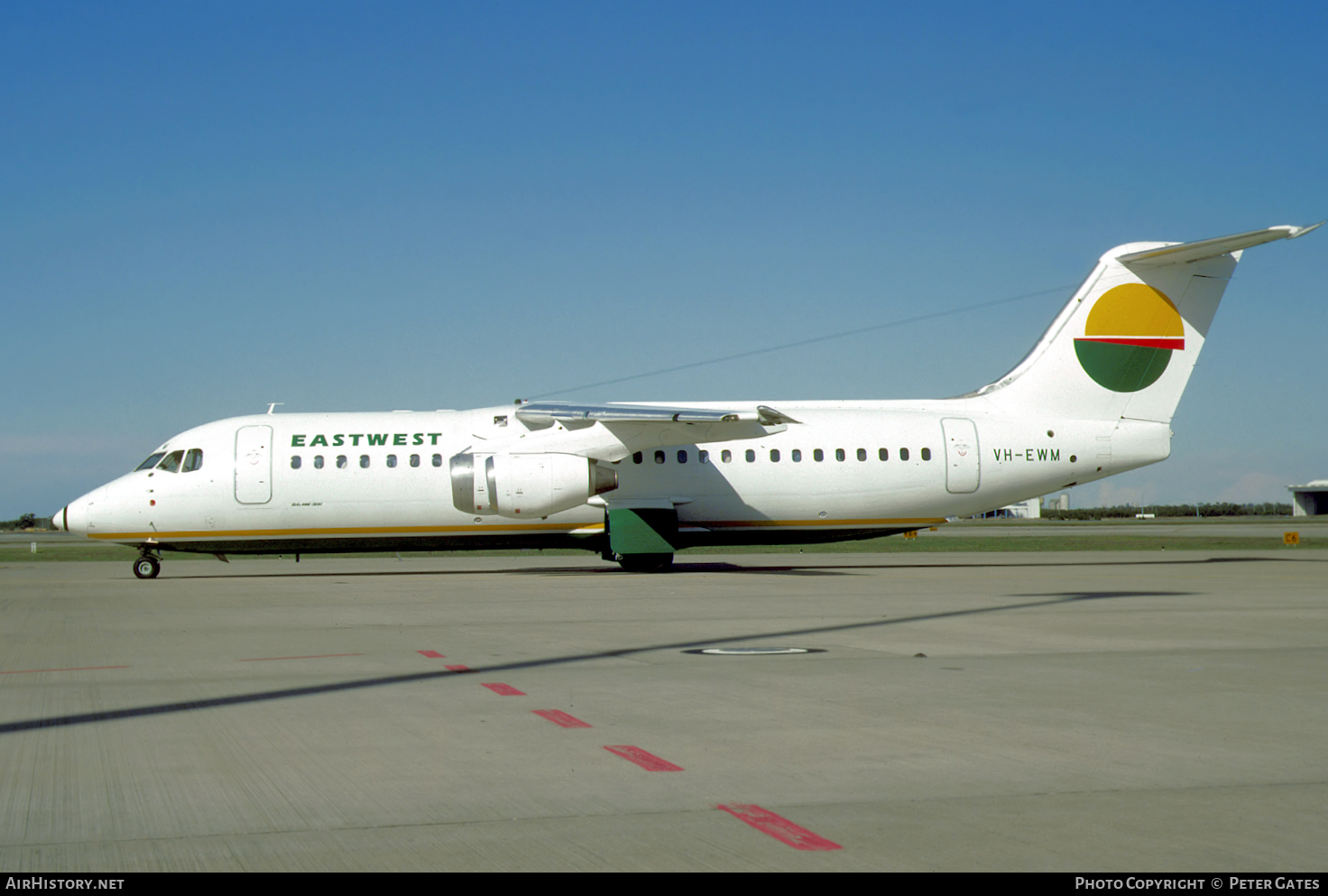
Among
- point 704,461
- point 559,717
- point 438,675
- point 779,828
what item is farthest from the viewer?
point 704,461

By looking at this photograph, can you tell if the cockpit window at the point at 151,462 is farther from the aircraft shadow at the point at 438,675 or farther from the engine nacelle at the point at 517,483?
the aircraft shadow at the point at 438,675

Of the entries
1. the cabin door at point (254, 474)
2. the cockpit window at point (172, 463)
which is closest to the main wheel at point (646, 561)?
the cabin door at point (254, 474)

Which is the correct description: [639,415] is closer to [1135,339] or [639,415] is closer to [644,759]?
[1135,339]

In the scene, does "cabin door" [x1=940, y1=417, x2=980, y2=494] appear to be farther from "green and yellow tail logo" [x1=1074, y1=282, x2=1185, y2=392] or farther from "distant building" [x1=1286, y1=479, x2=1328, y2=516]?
"distant building" [x1=1286, y1=479, x2=1328, y2=516]

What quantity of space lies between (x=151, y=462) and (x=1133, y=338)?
2377cm

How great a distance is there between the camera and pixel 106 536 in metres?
27.2

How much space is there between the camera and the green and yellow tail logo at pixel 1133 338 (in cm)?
2848

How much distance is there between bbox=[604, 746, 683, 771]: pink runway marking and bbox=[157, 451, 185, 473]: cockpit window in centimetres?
2315

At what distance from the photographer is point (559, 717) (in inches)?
331

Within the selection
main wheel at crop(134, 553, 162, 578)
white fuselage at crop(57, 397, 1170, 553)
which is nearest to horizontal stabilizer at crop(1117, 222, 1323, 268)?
white fuselage at crop(57, 397, 1170, 553)

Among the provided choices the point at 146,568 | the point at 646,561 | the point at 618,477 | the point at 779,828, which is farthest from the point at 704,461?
the point at 779,828

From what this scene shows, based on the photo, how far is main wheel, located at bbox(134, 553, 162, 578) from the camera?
27.6m

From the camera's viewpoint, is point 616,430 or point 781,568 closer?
point 616,430
